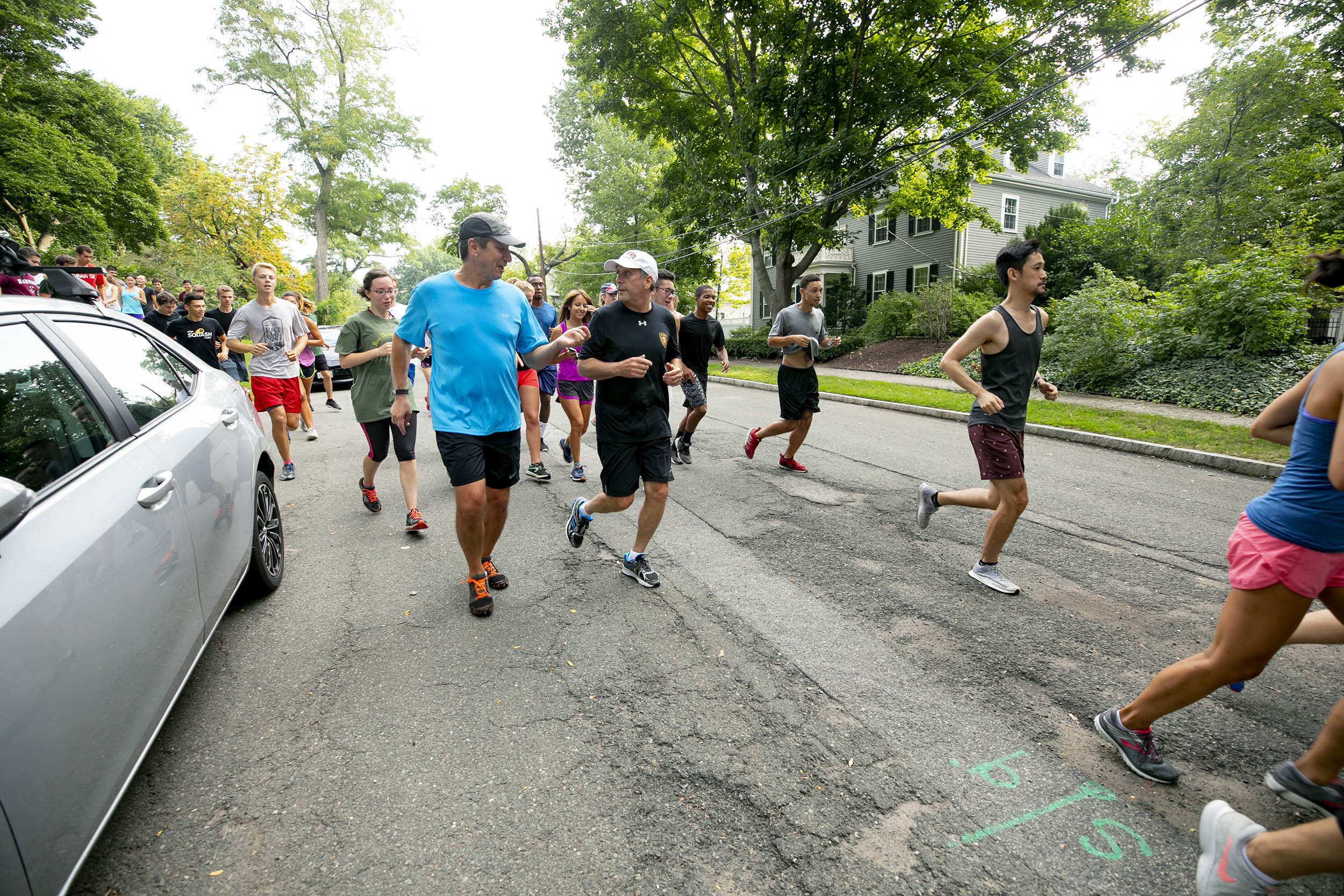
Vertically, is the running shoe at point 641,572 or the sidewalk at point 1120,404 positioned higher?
the sidewalk at point 1120,404

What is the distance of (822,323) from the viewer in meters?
6.84

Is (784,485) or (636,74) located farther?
(636,74)

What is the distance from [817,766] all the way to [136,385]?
3241 millimetres

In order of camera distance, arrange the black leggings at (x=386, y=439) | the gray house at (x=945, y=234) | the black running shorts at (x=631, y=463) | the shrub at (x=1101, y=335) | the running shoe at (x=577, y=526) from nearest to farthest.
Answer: the black running shorts at (x=631, y=463) → the running shoe at (x=577, y=526) → the black leggings at (x=386, y=439) → the shrub at (x=1101, y=335) → the gray house at (x=945, y=234)

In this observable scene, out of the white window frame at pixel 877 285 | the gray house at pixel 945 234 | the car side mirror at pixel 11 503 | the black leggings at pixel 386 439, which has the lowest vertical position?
the black leggings at pixel 386 439

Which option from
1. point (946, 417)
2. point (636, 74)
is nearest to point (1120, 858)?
point (946, 417)

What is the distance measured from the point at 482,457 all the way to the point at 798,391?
398 cm

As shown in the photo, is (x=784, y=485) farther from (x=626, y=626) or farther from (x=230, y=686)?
(x=230, y=686)

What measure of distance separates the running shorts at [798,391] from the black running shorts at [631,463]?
3030 millimetres

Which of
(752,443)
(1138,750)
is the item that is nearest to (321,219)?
(752,443)

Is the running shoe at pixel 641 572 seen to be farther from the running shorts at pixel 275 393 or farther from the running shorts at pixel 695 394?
the running shorts at pixel 275 393

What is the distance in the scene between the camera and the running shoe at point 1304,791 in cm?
210

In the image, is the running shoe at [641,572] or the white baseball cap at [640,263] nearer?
the white baseball cap at [640,263]

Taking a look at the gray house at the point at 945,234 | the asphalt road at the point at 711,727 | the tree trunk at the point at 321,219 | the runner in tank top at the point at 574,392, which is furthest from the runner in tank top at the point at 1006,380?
the tree trunk at the point at 321,219
